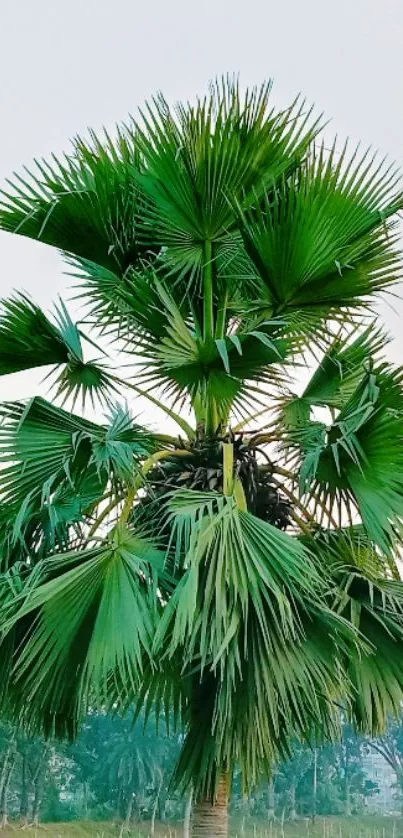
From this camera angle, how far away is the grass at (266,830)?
25.0 metres

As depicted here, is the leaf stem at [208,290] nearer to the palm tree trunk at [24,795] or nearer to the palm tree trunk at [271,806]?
the palm tree trunk at [24,795]

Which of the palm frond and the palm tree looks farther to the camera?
the palm frond

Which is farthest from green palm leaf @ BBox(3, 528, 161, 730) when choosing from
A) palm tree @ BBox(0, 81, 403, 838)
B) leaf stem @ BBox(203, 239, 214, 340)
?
leaf stem @ BBox(203, 239, 214, 340)

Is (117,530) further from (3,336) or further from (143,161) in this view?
(143,161)

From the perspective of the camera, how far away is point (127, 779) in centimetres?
2497

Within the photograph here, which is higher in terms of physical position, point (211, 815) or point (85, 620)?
point (85, 620)

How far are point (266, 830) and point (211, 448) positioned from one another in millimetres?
26422

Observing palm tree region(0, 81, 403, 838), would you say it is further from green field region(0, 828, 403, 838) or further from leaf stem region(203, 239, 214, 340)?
green field region(0, 828, 403, 838)

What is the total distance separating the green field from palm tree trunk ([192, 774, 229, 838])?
21.4 meters

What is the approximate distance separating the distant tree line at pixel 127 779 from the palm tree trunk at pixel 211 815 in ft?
64.4

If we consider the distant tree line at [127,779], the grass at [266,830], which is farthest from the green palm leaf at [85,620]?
the grass at [266,830]

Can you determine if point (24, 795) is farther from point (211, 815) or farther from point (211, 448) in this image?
point (211, 448)

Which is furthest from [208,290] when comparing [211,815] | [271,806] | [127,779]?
[271,806]

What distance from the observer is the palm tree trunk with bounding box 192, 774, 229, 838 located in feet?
10.6
